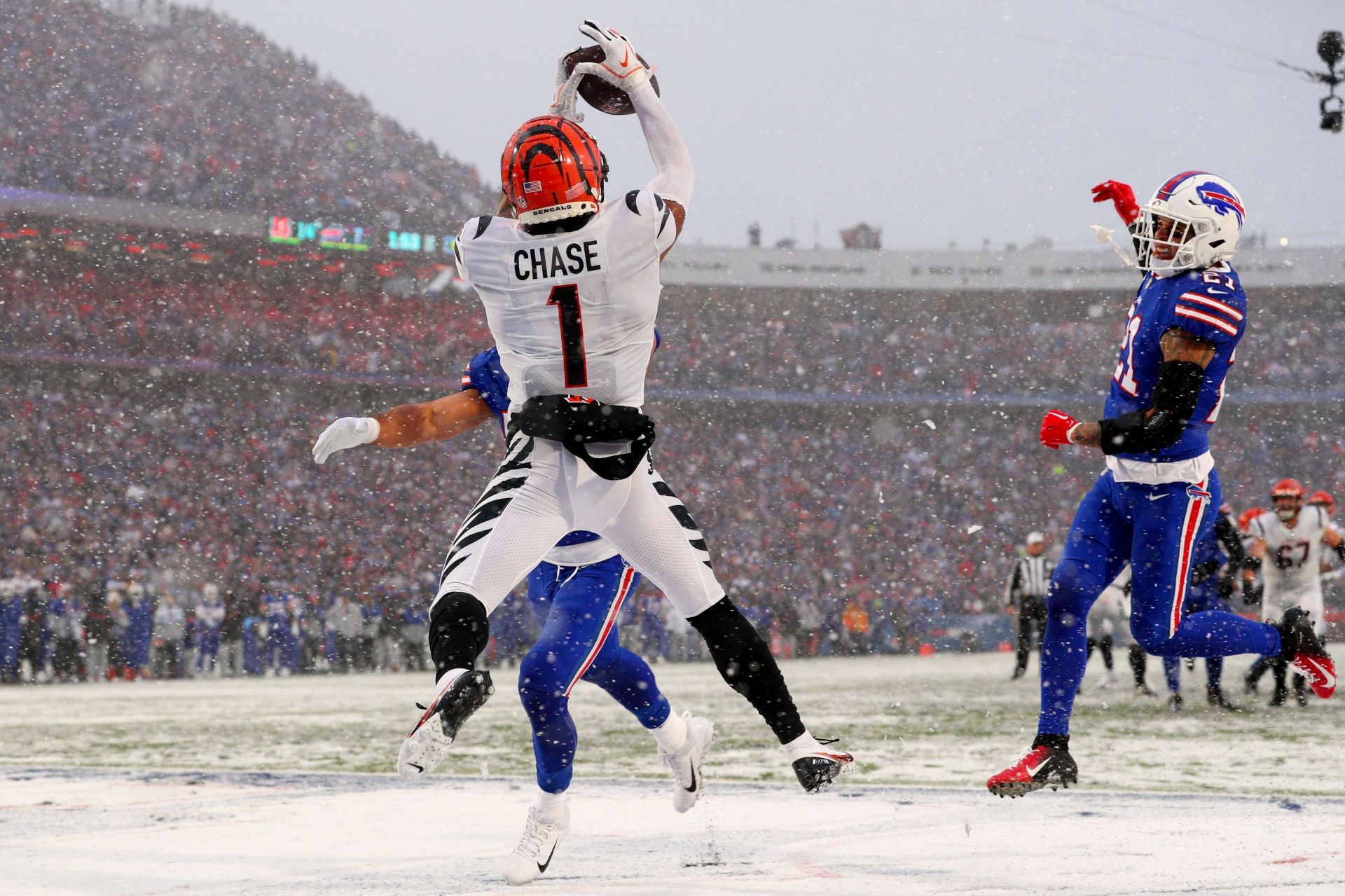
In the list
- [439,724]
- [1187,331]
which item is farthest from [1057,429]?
[439,724]

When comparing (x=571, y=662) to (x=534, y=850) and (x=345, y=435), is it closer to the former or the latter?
(x=534, y=850)

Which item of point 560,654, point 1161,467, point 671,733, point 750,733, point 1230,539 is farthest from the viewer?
point 1230,539

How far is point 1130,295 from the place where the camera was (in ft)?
117

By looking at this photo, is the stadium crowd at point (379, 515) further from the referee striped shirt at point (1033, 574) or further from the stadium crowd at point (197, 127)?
the referee striped shirt at point (1033, 574)

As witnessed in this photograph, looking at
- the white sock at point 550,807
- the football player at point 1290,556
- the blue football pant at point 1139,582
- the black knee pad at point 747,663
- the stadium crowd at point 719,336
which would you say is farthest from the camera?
the stadium crowd at point 719,336

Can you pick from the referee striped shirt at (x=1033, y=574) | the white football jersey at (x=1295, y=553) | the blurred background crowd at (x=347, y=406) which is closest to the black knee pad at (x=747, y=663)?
the white football jersey at (x=1295, y=553)

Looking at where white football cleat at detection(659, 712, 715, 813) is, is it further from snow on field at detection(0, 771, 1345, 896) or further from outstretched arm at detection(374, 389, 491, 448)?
outstretched arm at detection(374, 389, 491, 448)

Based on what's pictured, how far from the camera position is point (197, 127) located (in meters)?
28.8

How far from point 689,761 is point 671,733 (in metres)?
0.14

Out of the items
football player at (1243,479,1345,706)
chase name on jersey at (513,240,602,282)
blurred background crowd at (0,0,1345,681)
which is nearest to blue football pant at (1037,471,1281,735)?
chase name on jersey at (513,240,602,282)

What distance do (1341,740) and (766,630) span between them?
1615cm

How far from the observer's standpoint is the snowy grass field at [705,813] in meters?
3.86

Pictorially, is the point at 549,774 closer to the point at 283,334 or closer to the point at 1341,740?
the point at 1341,740

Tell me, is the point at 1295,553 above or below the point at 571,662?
below
